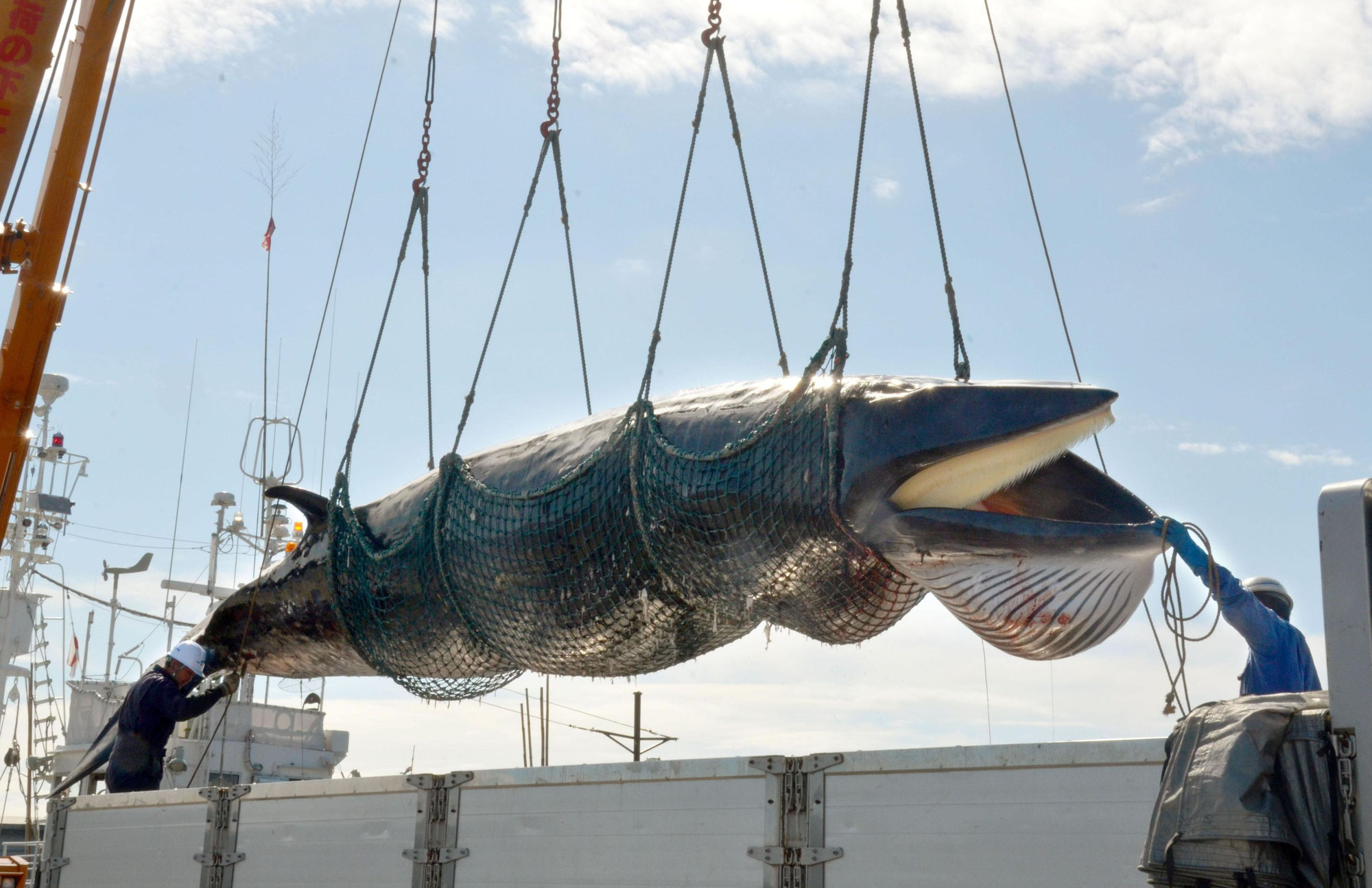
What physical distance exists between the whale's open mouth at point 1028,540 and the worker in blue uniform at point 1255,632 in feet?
0.39

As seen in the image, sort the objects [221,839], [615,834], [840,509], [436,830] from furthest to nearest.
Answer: [221,839]
[436,830]
[840,509]
[615,834]

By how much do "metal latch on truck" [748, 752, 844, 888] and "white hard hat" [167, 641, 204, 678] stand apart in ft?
16.3

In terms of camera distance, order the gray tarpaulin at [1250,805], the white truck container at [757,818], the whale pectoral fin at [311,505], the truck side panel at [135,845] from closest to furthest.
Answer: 1. the gray tarpaulin at [1250,805]
2. the white truck container at [757,818]
3. the truck side panel at [135,845]
4. the whale pectoral fin at [311,505]

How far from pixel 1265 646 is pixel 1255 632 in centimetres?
8

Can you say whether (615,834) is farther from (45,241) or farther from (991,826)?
(45,241)

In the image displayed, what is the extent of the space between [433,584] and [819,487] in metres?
2.38

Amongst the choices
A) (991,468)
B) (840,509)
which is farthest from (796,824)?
(991,468)

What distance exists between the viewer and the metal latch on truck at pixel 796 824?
4340mm

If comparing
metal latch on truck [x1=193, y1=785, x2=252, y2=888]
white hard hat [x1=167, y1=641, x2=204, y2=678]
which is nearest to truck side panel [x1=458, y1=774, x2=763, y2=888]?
metal latch on truck [x1=193, y1=785, x2=252, y2=888]

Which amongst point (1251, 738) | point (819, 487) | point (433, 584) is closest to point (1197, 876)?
point (1251, 738)

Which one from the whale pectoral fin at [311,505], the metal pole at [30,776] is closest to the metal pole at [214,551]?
the metal pole at [30,776]

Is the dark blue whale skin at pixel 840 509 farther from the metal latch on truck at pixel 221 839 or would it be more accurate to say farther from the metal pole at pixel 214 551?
the metal pole at pixel 214 551

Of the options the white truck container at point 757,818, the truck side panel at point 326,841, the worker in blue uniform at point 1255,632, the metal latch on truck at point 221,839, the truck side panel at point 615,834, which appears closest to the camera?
the white truck container at point 757,818

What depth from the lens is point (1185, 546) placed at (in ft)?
14.5
